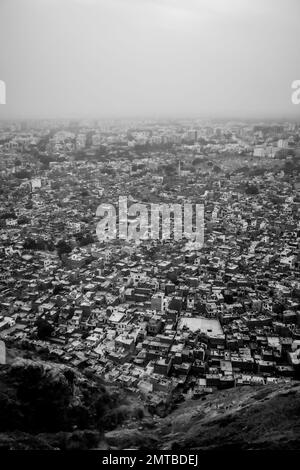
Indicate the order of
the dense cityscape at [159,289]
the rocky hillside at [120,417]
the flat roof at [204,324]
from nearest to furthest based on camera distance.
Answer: the rocky hillside at [120,417]
the dense cityscape at [159,289]
the flat roof at [204,324]

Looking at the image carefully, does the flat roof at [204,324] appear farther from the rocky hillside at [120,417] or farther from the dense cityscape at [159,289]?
the rocky hillside at [120,417]

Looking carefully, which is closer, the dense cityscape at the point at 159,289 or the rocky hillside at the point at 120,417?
the rocky hillside at the point at 120,417

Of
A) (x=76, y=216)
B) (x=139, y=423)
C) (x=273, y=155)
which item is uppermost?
(x=273, y=155)

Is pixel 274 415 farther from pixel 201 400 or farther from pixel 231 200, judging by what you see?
pixel 231 200

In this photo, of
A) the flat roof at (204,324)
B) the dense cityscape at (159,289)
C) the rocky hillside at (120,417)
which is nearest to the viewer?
the rocky hillside at (120,417)

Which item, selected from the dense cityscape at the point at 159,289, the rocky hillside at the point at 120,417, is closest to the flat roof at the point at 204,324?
the dense cityscape at the point at 159,289

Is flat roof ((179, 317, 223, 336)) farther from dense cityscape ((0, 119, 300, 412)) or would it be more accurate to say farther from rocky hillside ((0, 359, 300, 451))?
rocky hillside ((0, 359, 300, 451))

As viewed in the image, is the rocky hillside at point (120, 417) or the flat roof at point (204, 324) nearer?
the rocky hillside at point (120, 417)

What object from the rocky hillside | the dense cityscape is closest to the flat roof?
the dense cityscape

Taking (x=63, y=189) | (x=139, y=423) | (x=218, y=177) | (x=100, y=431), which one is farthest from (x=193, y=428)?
(x=218, y=177)

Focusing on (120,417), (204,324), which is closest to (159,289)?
(204,324)

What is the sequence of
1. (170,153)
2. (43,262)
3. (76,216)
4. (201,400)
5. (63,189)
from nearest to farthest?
1. (201,400)
2. (43,262)
3. (76,216)
4. (63,189)
5. (170,153)
